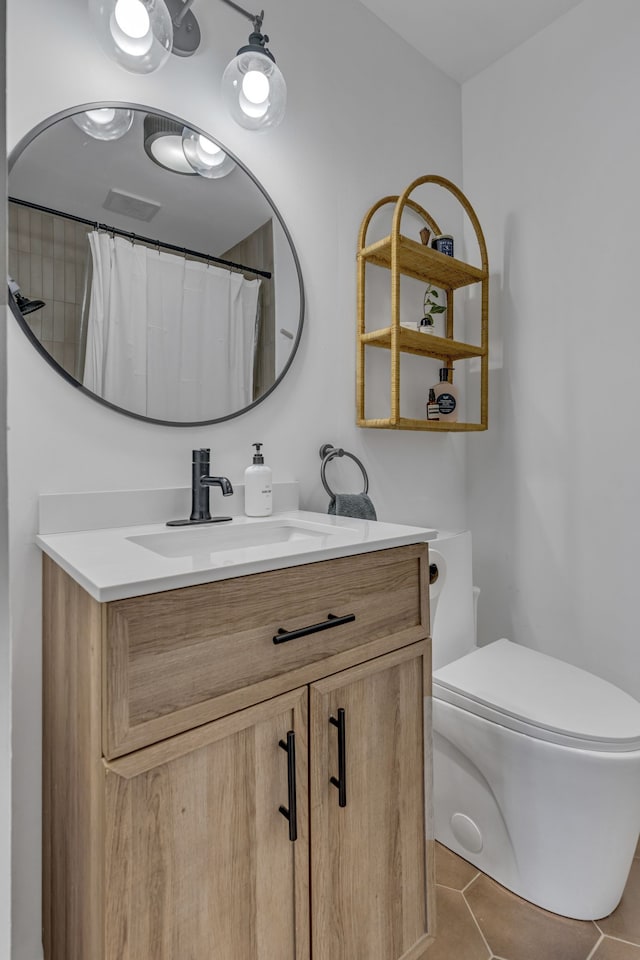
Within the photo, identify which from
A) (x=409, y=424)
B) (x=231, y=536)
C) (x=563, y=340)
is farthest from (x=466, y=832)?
(x=563, y=340)

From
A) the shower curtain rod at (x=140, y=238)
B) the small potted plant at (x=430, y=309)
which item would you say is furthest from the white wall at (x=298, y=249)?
the small potted plant at (x=430, y=309)

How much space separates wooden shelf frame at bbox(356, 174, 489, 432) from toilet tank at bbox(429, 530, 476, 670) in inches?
15.7

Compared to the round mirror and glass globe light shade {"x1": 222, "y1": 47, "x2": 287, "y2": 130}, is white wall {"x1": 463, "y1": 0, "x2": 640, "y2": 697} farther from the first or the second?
glass globe light shade {"x1": 222, "y1": 47, "x2": 287, "y2": 130}

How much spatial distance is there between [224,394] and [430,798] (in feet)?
3.43

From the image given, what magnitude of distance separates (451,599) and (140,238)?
1.29 metres

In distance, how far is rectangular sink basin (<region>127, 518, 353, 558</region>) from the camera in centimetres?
110

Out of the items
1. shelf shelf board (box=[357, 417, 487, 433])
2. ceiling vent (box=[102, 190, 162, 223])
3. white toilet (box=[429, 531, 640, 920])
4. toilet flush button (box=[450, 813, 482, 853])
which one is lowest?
toilet flush button (box=[450, 813, 482, 853])

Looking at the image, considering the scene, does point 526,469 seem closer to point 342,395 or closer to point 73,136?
point 342,395

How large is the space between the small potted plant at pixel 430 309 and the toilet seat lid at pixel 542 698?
108 cm

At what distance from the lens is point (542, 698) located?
1302 millimetres

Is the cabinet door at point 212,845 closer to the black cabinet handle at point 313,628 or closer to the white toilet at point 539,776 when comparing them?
the black cabinet handle at point 313,628

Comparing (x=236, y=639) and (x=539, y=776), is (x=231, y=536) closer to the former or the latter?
(x=236, y=639)

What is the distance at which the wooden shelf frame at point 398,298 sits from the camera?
158 cm

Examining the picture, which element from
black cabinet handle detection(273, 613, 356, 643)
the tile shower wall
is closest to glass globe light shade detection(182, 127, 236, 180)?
the tile shower wall
